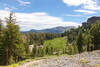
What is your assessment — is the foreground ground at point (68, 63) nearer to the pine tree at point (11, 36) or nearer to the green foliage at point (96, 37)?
the pine tree at point (11, 36)

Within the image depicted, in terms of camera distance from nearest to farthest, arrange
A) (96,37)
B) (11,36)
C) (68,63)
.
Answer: (68,63) < (11,36) < (96,37)

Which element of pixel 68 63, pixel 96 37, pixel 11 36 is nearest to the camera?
pixel 68 63

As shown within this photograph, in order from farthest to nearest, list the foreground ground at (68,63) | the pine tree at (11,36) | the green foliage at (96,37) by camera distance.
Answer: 1. the green foliage at (96,37)
2. the pine tree at (11,36)
3. the foreground ground at (68,63)

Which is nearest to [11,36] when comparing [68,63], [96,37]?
[68,63]

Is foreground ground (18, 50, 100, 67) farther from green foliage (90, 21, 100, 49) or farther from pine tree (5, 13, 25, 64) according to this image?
green foliage (90, 21, 100, 49)

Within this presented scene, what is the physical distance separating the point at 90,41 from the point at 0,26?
43.1 metres

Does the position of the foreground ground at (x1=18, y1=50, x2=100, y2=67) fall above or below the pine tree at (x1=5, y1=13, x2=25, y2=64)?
below

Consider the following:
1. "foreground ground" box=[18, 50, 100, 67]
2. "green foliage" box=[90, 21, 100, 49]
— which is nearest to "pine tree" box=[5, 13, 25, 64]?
"foreground ground" box=[18, 50, 100, 67]

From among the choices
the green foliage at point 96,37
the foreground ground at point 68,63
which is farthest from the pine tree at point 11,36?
the green foliage at point 96,37

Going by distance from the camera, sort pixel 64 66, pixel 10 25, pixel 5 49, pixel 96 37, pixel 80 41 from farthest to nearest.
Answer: pixel 80 41 < pixel 96 37 < pixel 5 49 < pixel 10 25 < pixel 64 66

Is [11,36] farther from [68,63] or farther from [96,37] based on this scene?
[96,37]

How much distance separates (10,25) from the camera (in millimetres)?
30406

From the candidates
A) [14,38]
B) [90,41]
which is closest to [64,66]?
[14,38]

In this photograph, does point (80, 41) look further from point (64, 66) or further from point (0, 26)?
point (64, 66)
